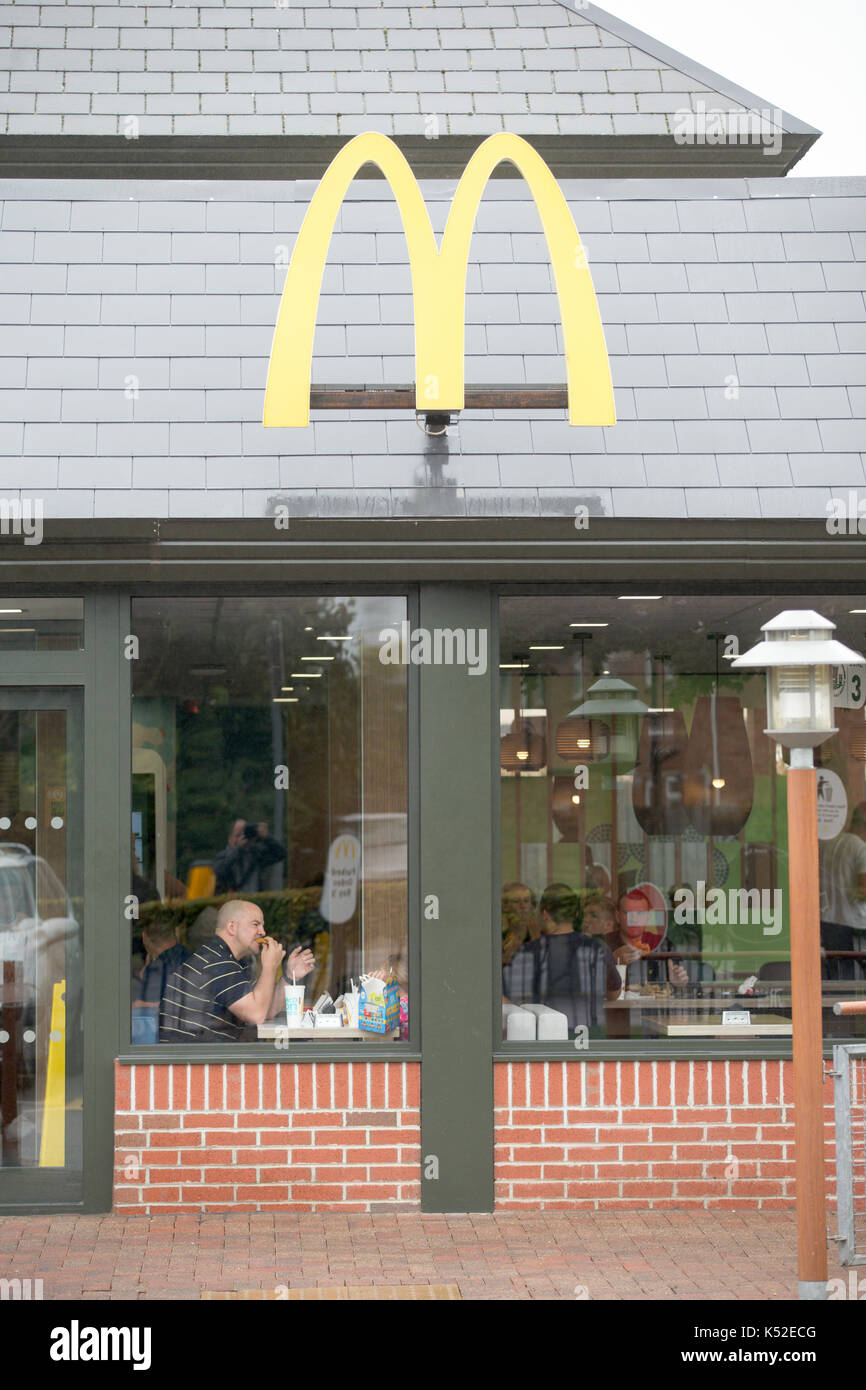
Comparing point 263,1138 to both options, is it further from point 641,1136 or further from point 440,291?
point 440,291

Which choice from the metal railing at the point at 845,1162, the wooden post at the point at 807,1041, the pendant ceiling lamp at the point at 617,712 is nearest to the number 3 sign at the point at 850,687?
the pendant ceiling lamp at the point at 617,712

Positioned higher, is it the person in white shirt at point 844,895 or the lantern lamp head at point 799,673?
the lantern lamp head at point 799,673

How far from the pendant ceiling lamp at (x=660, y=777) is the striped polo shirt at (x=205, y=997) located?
218cm

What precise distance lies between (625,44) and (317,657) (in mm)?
6873

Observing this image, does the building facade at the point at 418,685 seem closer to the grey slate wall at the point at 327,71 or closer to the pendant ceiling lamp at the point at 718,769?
the pendant ceiling lamp at the point at 718,769

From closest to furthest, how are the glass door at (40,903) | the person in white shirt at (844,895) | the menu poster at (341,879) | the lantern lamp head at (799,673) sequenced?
the lantern lamp head at (799,673) < the glass door at (40,903) < the menu poster at (341,879) < the person in white shirt at (844,895)

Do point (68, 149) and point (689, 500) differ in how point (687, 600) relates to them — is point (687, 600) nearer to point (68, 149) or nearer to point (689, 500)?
point (689, 500)

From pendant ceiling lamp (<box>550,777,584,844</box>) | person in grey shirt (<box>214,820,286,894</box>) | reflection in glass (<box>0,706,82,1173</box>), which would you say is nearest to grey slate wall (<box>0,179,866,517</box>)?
reflection in glass (<box>0,706,82,1173</box>)

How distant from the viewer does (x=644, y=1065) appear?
6.84 metres

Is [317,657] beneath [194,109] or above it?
beneath

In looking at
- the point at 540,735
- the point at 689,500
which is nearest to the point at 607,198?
the point at 689,500

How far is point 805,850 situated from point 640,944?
230 centimetres

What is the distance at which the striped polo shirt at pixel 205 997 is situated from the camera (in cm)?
694

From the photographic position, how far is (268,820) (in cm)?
704
